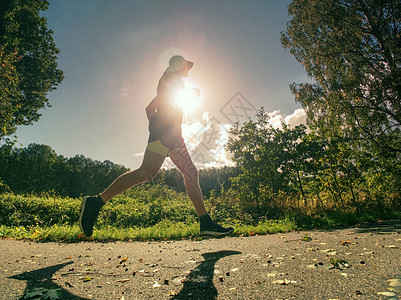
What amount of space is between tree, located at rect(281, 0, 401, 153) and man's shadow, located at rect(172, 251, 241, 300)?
7426mm

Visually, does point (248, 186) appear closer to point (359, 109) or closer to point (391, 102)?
point (359, 109)

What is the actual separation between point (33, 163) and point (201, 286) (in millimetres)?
50868

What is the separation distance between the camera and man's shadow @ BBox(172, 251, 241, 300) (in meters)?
1.43

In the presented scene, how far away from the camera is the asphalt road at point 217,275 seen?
1.42 metres

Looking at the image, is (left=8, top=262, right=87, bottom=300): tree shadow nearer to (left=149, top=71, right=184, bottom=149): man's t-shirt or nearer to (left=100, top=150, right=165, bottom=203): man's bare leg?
(left=100, top=150, right=165, bottom=203): man's bare leg

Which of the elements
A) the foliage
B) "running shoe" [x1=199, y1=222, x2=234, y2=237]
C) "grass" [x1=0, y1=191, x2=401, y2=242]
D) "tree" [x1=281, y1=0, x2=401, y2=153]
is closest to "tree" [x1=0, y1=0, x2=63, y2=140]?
"grass" [x1=0, y1=191, x2=401, y2=242]

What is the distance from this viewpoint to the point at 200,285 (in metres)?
1.59

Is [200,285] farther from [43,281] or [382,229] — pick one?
[382,229]

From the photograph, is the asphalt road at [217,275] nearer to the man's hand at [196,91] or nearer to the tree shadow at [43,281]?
the tree shadow at [43,281]

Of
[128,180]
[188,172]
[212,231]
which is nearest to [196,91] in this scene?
[188,172]

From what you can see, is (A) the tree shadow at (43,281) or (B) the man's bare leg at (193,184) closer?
(A) the tree shadow at (43,281)

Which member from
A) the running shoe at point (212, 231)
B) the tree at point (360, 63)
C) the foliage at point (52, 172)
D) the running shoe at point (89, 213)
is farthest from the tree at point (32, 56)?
the foliage at point (52, 172)

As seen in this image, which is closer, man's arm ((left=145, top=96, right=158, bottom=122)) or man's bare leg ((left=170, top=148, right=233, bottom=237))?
man's bare leg ((left=170, top=148, right=233, bottom=237))

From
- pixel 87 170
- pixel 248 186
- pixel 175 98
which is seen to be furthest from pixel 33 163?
pixel 175 98
